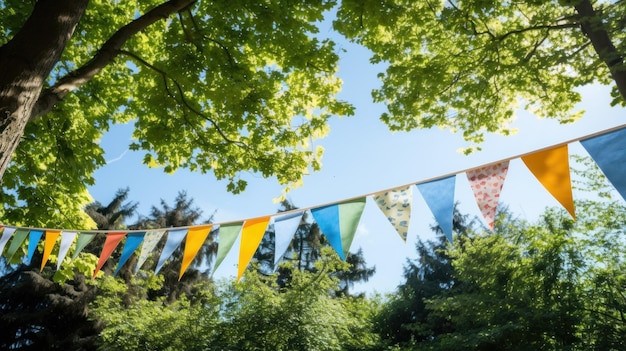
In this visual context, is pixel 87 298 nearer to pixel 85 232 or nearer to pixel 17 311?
pixel 17 311

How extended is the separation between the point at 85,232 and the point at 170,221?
14338 mm

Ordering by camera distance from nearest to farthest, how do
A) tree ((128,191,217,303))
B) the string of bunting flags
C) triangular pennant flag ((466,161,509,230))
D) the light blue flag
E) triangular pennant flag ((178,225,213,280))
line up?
the string of bunting flags, triangular pennant flag ((466,161,509,230)), the light blue flag, triangular pennant flag ((178,225,213,280)), tree ((128,191,217,303))

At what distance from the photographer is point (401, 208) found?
12.0 feet

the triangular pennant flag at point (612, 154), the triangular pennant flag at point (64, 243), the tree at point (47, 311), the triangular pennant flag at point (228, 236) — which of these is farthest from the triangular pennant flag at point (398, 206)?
the tree at point (47, 311)

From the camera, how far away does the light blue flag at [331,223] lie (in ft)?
12.3

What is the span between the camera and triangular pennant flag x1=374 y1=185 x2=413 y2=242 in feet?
11.8

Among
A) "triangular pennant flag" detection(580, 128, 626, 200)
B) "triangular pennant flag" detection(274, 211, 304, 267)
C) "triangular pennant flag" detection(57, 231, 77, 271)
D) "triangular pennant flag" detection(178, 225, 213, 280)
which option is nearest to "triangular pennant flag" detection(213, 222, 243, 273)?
"triangular pennant flag" detection(178, 225, 213, 280)

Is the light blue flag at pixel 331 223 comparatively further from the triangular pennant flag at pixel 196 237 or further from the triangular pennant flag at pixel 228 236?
the triangular pennant flag at pixel 196 237

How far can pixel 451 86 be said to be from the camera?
759 cm

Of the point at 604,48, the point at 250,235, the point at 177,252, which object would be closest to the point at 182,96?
the point at 250,235

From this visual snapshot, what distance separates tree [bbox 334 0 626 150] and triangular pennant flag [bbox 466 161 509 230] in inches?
122

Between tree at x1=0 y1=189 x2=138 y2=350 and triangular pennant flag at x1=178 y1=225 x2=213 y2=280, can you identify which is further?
tree at x1=0 y1=189 x2=138 y2=350

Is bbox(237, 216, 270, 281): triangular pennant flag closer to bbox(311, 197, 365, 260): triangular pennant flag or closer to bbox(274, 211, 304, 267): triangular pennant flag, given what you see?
bbox(274, 211, 304, 267): triangular pennant flag

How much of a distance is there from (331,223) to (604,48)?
4.79 meters
